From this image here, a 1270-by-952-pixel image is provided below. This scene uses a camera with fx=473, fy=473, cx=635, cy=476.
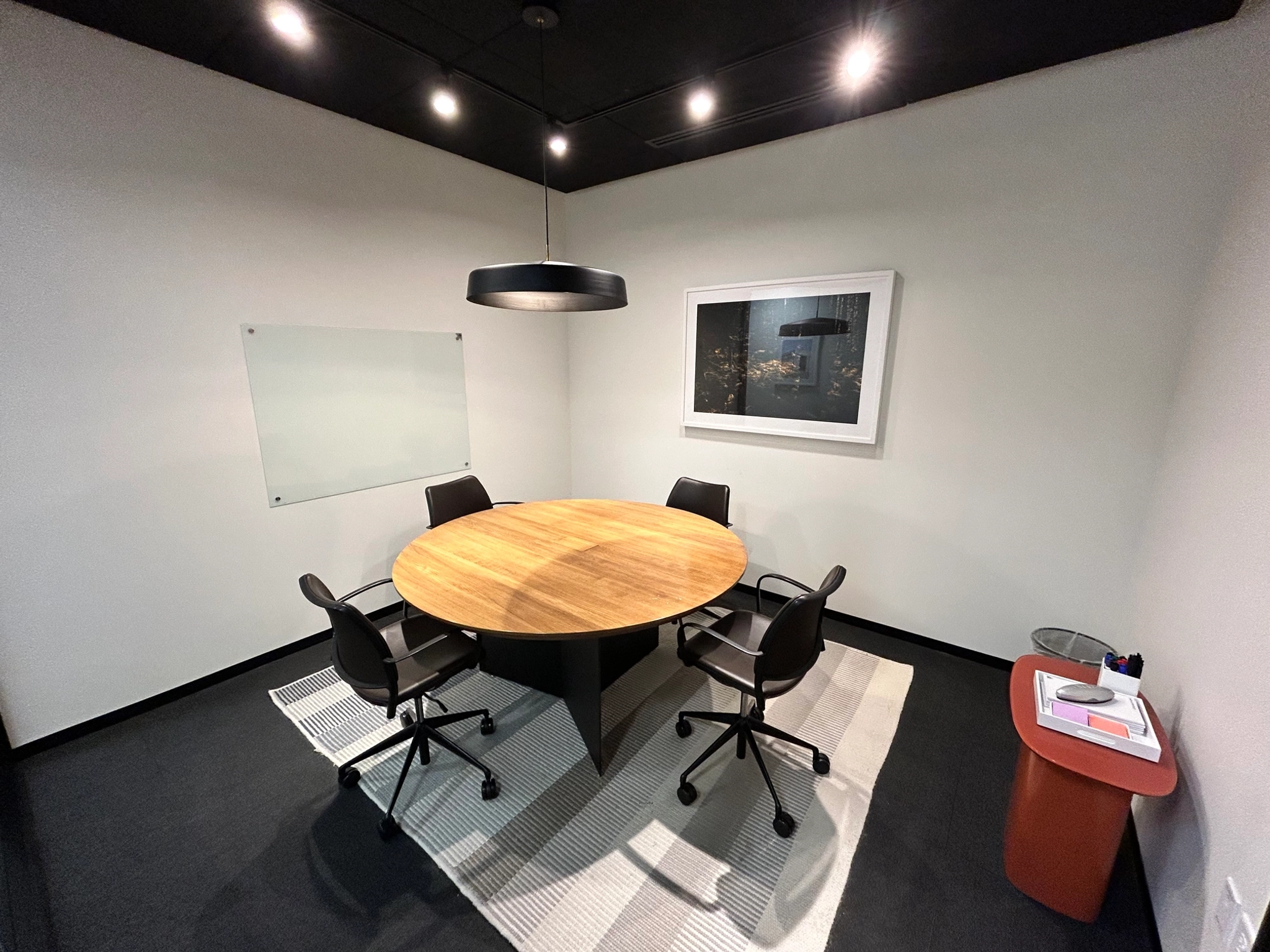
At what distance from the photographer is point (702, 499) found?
9.92 ft

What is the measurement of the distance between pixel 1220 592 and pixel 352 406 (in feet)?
13.0

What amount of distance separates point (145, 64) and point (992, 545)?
4701mm

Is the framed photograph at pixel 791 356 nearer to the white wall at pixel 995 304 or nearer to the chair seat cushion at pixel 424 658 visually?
the white wall at pixel 995 304

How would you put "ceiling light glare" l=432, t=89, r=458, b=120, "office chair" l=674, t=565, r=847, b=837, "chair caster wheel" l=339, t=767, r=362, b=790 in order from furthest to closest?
"ceiling light glare" l=432, t=89, r=458, b=120 < "chair caster wheel" l=339, t=767, r=362, b=790 < "office chair" l=674, t=565, r=847, b=837

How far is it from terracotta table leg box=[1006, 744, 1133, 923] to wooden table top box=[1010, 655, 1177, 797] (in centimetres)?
A: 3

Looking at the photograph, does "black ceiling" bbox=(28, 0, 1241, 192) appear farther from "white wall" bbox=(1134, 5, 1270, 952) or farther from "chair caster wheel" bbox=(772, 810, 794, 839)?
"chair caster wheel" bbox=(772, 810, 794, 839)

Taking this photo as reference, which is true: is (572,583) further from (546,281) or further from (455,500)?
(455,500)

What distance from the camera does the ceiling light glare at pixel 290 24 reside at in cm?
183

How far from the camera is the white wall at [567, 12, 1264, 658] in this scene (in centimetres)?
203

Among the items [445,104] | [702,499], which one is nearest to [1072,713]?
[702,499]

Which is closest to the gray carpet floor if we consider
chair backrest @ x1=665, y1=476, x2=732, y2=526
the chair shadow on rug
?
the chair shadow on rug

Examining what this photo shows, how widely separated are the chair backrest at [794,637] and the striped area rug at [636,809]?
589 millimetres

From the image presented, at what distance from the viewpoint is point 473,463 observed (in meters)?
3.71

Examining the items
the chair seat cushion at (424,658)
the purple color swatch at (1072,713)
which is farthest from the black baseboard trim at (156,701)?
the purple color swatch at (1072,713)
